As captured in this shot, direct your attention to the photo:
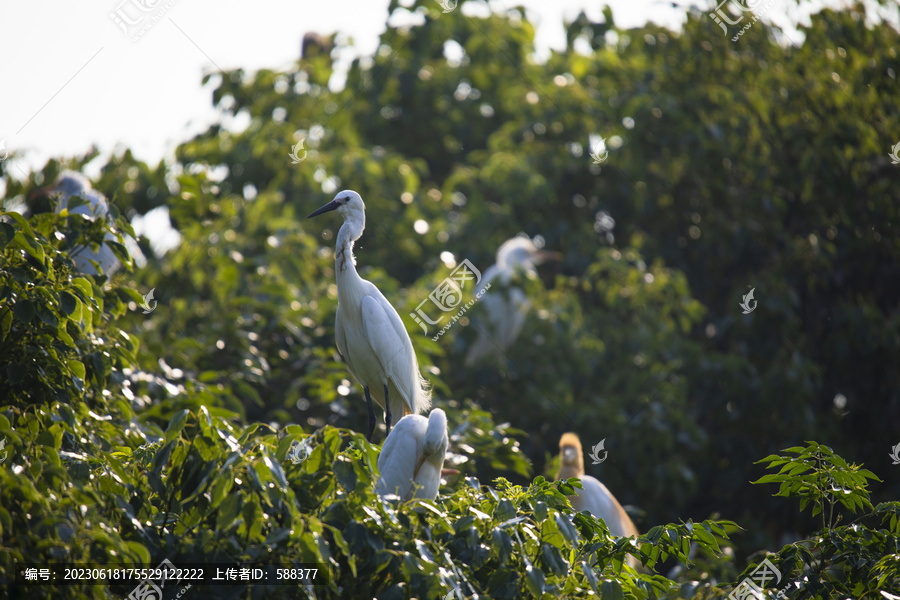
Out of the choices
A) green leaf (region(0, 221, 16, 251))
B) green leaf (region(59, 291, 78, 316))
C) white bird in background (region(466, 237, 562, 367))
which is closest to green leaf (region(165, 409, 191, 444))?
green leaf (region(59, 291, 78, 316))

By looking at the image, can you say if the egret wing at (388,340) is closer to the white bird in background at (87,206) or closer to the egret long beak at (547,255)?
the white bird in background at (87,206)

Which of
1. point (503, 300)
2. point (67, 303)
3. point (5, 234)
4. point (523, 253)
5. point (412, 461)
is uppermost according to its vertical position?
point (5, 234)

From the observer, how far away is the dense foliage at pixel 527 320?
2000 mm

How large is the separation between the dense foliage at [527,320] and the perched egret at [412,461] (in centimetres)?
32

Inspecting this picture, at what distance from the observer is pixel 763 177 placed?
19.1ft

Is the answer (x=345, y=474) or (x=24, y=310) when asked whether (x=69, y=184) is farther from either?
(x=345, y=474)

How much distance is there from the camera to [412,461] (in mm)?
2688

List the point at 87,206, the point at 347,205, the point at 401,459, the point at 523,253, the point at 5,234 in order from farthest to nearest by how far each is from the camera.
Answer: the point at 523,253 → the point at 87,206 → the point at 347,205 → the point at 401,459 → the point at 5,234

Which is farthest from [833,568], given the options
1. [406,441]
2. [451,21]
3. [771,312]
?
[451,21]

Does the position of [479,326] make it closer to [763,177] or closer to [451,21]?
[763,177]

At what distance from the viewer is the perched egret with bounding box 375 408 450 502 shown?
264 cm

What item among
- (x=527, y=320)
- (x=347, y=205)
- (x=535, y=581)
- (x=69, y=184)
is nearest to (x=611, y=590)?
(x=535, y=581)

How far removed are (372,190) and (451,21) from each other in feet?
7.13

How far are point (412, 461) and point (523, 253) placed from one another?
14.0 feet
